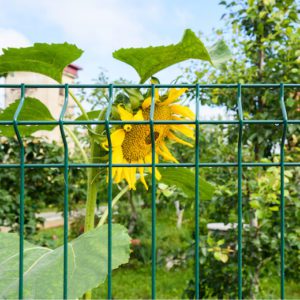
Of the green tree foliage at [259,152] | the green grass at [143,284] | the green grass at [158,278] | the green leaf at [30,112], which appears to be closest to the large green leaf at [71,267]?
the green leaf at [30,112]

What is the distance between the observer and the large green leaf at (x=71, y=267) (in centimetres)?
112

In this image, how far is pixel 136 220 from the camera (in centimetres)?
773

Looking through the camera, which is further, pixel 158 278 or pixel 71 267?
pixel 158 278

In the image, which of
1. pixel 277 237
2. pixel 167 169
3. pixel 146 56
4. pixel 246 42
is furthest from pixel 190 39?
pixel 246 42

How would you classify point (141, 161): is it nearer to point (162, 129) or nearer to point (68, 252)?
point (162, 129)

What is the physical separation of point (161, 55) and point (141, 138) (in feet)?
0.85

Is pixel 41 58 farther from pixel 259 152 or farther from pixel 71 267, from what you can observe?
pixel 259 152

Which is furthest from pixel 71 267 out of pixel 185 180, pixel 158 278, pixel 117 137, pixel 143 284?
pixel 158 278

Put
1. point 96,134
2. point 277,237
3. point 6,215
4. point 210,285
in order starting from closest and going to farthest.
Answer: point 96,134, point 277,237, point 210,285, point 6,215

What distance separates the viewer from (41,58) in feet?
4.57

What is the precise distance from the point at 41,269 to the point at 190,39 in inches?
23.6

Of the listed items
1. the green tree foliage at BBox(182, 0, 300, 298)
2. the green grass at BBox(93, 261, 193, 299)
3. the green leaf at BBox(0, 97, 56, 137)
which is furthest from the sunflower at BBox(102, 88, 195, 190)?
the green grass at BBox(93, 261, 193, 299)

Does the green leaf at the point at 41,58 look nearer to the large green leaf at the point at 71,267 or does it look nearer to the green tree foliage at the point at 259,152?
the large green leaf at the point at 71,267

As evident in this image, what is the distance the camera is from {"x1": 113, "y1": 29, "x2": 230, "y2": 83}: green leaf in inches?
49.9
